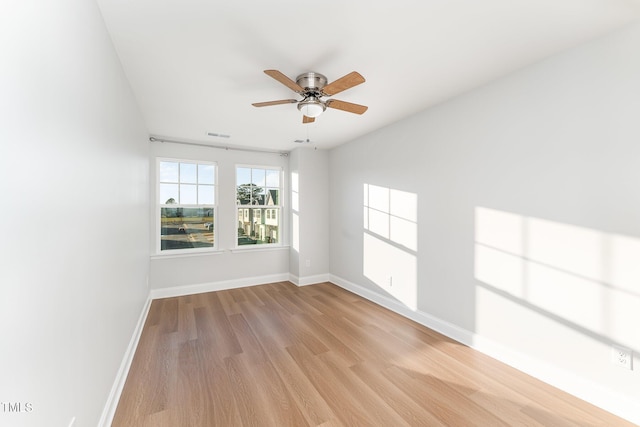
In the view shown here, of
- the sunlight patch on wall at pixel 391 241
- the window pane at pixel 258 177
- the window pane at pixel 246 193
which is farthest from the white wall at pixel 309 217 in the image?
the sunlight patch on wall at pixel 391 241

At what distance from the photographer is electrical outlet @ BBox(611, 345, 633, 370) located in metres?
1.71

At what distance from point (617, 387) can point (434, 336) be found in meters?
1.32

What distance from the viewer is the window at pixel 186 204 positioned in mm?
4238

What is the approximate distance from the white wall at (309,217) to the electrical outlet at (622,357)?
375cm

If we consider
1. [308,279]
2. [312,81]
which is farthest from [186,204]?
[312,81]

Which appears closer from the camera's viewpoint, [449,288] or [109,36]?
[109,36]

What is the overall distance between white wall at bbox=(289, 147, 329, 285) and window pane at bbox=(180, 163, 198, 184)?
1690 mm

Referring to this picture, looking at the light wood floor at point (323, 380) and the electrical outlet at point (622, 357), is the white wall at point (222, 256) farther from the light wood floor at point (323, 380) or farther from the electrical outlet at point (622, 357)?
the electrical outlet at point (622, 357)

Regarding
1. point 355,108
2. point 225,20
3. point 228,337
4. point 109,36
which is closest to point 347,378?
point 228,337

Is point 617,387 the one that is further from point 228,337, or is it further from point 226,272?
point 226,272

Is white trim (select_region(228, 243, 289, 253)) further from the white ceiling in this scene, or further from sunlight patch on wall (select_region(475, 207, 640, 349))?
sunlight patch on wall (select_region(475, 207, 640, 349))

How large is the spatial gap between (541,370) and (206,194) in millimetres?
4714

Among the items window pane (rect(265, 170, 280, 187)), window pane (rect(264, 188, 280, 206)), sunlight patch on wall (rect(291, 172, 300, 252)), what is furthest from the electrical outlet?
window pane (rect(265, 170, 280, 187))

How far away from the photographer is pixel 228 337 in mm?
2859
